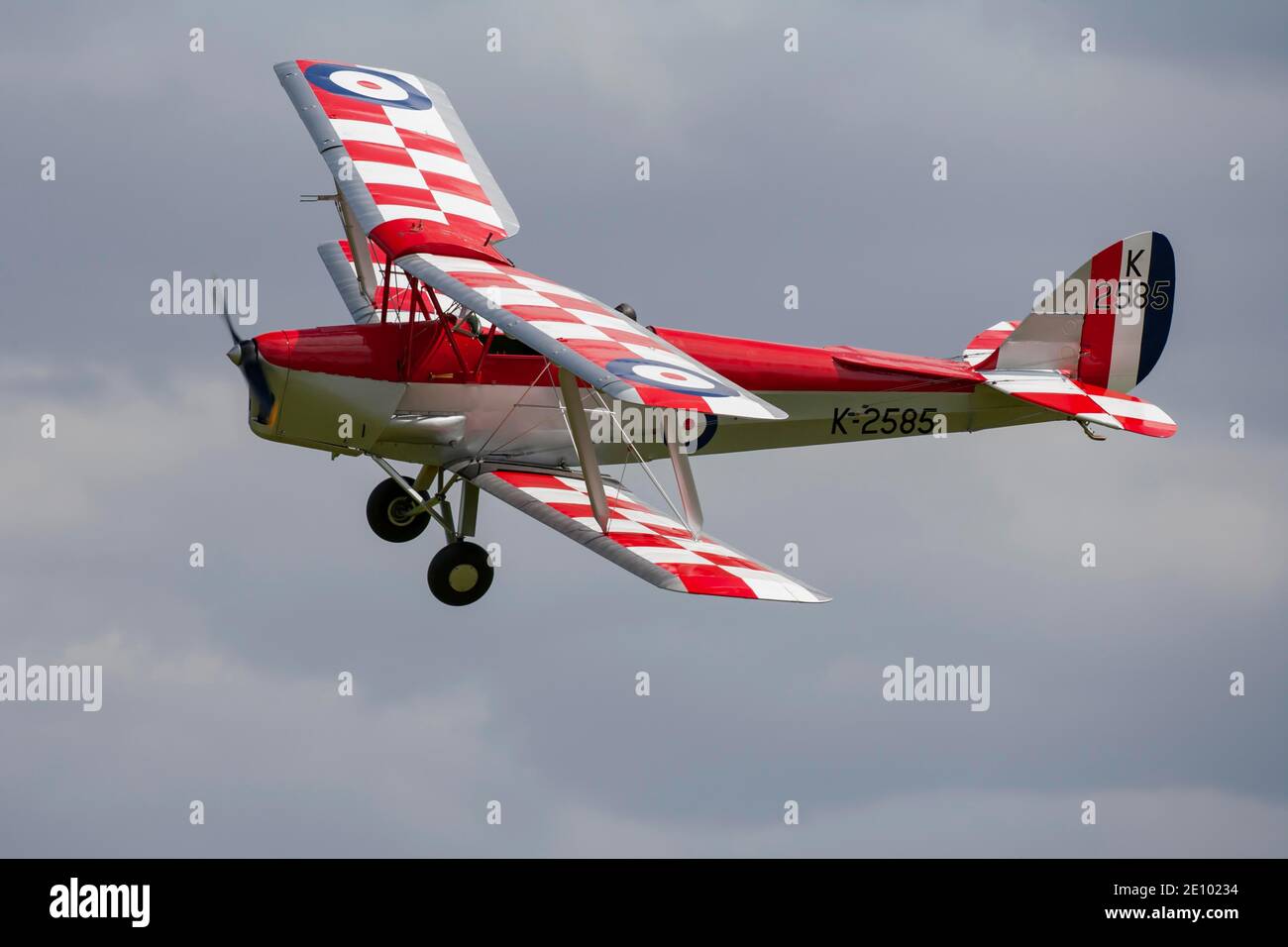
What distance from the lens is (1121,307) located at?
24.6 metres

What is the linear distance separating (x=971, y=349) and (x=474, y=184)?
18.1 ft

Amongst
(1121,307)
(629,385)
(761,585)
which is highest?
(1121,307)

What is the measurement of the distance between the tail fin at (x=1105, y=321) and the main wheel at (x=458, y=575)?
230 inches

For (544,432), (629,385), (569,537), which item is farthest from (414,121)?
(629,385)

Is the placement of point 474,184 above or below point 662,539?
above

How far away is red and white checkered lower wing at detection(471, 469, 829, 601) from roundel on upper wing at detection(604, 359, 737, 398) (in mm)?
1984

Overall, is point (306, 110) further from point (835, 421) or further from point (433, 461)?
point (835, 421)

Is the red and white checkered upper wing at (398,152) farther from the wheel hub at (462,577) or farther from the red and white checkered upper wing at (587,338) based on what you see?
the wheel hub at (462,577)

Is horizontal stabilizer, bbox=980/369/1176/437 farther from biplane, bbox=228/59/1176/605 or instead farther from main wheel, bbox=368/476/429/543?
main wheel, bbox=368/476/429/543

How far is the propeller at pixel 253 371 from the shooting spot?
70.5ft

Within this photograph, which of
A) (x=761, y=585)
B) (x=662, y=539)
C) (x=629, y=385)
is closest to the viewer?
(x=629, y=385)

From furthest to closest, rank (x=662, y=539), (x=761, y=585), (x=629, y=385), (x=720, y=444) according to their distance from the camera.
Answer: (x=720, y=444) < (x=662, y=539) < (x=761, y=585) < (x=629, y=385)

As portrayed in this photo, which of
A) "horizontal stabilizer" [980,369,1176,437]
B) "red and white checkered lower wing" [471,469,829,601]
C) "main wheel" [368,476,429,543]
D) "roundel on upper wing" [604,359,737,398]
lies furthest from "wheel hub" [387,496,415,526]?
"horizontal stabilizer" [980,369,1176,437]

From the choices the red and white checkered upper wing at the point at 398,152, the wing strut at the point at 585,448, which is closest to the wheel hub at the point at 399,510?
the red and white checkered upper wing at the point at 398,152
